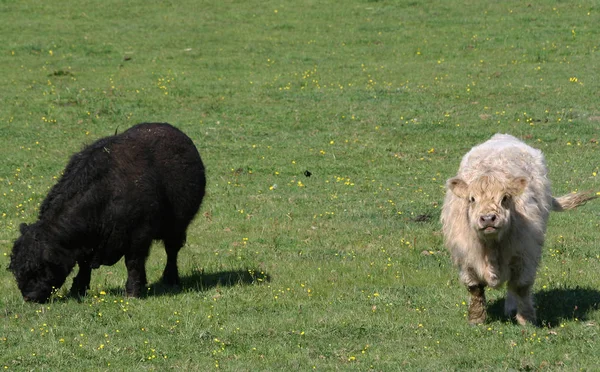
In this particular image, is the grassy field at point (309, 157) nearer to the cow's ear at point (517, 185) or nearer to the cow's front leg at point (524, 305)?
the cow's front leg at point (524, 305)

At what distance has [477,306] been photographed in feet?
35.0

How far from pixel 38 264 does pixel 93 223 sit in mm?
863

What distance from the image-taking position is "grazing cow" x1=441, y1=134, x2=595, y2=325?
10008 mm

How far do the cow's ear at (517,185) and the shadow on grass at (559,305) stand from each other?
1.57 m

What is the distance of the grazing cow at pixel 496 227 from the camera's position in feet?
32.8

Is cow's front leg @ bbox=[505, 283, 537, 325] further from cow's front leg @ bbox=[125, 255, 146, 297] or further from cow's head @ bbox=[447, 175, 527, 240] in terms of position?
cow's front leg @ bbox=[125, 255, 146, 297]

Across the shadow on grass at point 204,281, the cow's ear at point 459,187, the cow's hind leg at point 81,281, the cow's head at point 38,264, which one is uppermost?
the cow's ear at point 459,187

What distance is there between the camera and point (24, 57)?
3047 centimetres

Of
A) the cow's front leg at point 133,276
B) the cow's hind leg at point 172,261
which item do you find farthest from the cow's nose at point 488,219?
the cow's hind leg at point 172,261

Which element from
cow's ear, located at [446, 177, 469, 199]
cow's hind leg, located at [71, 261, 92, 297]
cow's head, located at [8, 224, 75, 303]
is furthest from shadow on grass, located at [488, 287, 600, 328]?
cow's head, located at [8, 224, 75, 303]

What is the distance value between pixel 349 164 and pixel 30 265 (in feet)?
33.5

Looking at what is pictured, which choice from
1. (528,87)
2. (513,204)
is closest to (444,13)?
(528,87)

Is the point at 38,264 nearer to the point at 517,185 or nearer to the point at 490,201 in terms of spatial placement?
the point at 490,201

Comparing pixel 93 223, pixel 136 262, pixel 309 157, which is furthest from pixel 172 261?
pixel 309 157
